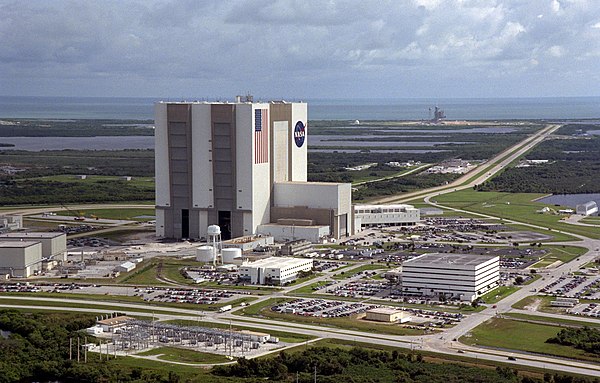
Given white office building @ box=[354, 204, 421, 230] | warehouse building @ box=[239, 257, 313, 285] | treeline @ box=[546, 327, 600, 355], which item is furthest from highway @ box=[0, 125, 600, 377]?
white office building @ box=[354, 204, 421, 230]

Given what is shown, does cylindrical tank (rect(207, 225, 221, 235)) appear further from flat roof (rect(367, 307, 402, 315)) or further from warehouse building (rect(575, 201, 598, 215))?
warehouse building (rect(575, 201, 598, 215))

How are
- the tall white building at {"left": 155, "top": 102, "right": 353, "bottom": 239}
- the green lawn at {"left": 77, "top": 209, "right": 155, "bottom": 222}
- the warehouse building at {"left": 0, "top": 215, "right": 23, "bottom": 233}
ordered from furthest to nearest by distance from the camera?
the green lawn at {"left": 77, "top": 209, "right": 155, "bottom": 222}
the warehouse building at {"left": 0, "top": 215, "right": 23, "bottom": 233}
the tall white building at {"left": 155, "top": 102, "right": 353, "bottom": 239}

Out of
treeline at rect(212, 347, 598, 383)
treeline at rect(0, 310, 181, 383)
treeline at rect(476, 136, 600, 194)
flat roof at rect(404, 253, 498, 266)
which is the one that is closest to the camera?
treeline at rect(212, 347, 598, 383)

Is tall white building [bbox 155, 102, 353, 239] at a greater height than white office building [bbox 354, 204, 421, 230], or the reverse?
tall white building [bbox 155, 102, 353, 239]

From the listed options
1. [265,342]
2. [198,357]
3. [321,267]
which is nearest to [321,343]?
[265,342]

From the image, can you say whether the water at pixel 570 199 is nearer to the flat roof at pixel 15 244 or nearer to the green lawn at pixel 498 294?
the green lawn at pixel 498 294

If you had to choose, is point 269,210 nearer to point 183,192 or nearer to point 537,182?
point 183,192

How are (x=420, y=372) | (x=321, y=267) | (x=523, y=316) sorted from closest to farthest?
(x=420, y=372), (x=523, y=316), (x=321, y=267)
